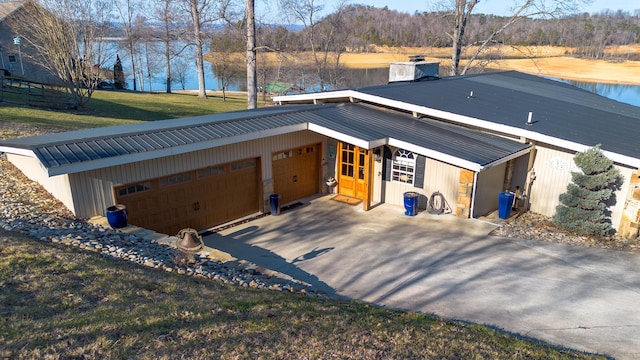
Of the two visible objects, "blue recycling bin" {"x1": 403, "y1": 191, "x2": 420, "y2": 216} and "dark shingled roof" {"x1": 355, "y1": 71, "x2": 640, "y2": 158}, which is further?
"blue recycling bin" {"x1": 403, "y1": 191, "x2": 420, "y2": 216}

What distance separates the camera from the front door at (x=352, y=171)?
15.2m

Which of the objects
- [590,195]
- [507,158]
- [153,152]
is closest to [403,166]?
[507,158]

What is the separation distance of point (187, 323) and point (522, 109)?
45.5ft

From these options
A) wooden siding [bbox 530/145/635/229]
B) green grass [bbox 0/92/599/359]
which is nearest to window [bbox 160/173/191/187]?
green grass [bbox 0/92/599/359]

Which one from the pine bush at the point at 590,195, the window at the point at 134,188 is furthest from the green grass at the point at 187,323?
the pine bush at the point at 590,195

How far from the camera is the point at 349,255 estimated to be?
11000 millimetres

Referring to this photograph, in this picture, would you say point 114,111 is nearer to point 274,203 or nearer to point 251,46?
point 251,46

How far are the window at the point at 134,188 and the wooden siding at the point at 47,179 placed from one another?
43.7 inches

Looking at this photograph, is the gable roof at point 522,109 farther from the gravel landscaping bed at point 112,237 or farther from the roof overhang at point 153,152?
the roof overhang at point 153,152

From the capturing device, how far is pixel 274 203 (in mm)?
14086

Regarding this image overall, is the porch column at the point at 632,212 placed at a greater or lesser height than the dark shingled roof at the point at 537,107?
lesser

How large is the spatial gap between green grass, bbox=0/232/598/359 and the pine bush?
22.4 ft

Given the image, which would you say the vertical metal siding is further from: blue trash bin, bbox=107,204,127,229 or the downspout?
blue trash bin, bbox=107,204,127,229

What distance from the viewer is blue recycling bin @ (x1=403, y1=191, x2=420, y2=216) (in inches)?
538
